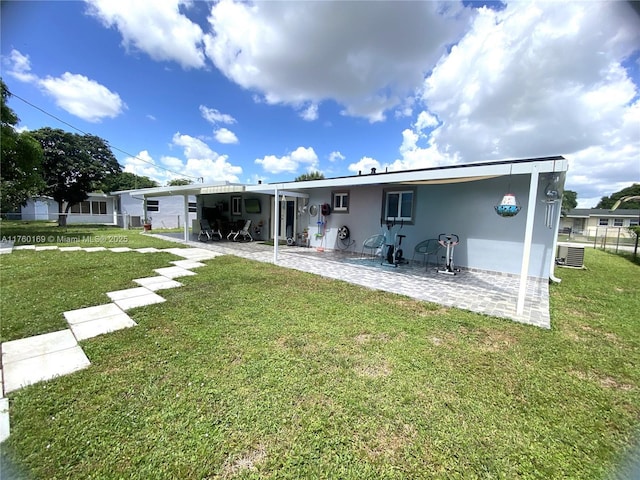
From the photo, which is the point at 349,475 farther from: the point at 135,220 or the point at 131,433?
the point at 135,220

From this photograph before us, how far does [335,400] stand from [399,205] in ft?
22.7

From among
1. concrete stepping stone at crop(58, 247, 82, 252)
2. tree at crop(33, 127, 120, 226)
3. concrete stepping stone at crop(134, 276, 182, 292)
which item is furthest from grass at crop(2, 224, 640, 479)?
tree at crop(33, 127, 120, 226)

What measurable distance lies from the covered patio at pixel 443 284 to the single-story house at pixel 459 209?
360 mm

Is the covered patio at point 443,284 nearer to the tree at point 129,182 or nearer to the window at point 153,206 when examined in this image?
the window at point 153,206

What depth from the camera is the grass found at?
61.4 inches

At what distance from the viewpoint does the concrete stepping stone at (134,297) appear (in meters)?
4.01

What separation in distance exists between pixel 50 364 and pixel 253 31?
8531mm

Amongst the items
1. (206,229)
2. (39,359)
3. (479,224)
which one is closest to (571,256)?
(479,224)

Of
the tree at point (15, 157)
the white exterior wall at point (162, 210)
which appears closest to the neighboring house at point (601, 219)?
the white exterior wall at point (162, 210)

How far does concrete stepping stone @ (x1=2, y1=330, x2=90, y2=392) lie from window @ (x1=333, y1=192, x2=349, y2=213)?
26.0 ft

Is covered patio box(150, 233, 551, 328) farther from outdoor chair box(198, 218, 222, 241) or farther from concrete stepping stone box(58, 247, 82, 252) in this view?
outdoor chair box(198, 218, 222, 241)

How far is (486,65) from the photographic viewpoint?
672 centimetres

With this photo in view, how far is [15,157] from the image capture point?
437 inches

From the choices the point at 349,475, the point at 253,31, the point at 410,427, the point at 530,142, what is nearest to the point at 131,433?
the point at 349,475
